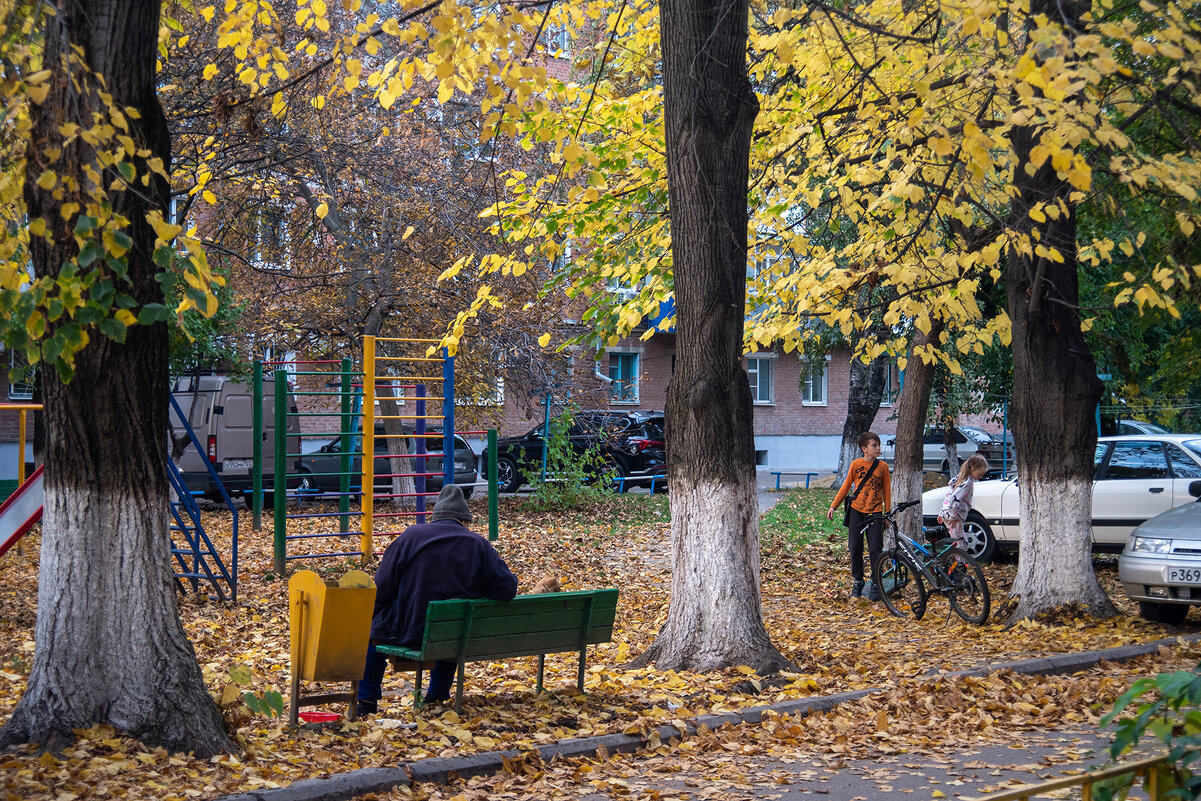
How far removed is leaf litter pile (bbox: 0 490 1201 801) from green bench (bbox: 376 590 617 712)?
1.20 ft

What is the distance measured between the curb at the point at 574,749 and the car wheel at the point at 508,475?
17.8 metres

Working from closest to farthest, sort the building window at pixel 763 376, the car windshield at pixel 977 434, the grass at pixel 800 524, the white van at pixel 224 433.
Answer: the grass at pixel 800 524
the white van at pixel 224 433
the car windshield at pixel 977 434
the building window at pixel 763 376

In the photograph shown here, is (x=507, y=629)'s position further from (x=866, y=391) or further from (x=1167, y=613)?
(x=866, y=391)

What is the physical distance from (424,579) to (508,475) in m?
19.1

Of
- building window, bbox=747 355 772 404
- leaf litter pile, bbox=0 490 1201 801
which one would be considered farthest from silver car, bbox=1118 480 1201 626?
building window, bbox=747 355 772 404

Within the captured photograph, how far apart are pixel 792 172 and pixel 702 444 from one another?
16.1 feet

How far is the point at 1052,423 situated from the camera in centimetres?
1014

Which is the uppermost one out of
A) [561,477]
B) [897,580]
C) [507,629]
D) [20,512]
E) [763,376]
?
[763,376]

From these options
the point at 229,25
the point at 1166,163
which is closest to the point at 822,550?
the point at 1166,163

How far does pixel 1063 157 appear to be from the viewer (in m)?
6.25

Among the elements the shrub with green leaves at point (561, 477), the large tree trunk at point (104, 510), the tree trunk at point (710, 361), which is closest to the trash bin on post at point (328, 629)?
the large tree trunk at point (104, 510)

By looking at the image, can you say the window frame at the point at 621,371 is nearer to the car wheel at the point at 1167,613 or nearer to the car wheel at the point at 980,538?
the car wheel at the point at 980,538

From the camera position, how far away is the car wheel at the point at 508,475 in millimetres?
25609

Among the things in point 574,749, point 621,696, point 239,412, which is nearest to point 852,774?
point 574,749
